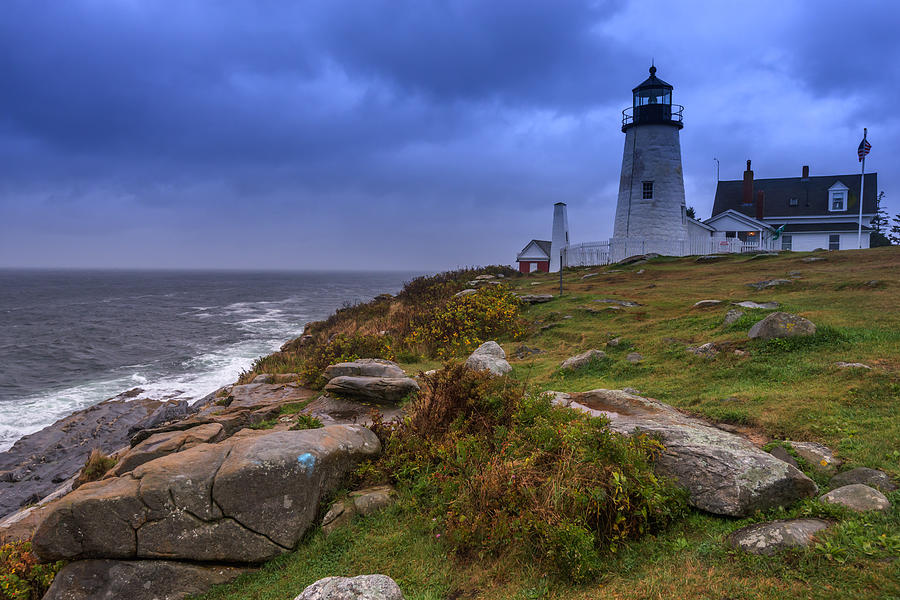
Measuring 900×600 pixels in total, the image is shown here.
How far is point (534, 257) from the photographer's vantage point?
4459cm

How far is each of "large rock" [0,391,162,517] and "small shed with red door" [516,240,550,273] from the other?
32785 mm

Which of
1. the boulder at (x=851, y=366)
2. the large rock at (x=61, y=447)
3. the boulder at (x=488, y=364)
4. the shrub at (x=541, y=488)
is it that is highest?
the boulder at (x=851, y=366)

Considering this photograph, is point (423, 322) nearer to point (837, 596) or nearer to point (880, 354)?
point (880, 354)

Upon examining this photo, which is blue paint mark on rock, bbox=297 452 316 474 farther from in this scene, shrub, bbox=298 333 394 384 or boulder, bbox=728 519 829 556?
shrub, bbox=298 333 394 384

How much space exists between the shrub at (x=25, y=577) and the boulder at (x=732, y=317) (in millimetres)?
13437

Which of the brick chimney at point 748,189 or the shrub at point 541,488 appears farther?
the brick chimney at point 748,189

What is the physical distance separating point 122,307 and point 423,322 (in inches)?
2114

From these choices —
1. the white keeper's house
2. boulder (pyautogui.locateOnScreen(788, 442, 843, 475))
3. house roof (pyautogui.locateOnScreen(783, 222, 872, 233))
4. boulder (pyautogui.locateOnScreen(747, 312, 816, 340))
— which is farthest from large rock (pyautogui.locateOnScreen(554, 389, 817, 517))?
house roof (pyautogui.locateOnScreen(783, 222, 872, 233))

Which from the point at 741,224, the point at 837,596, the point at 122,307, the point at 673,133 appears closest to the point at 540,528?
the point at 837,596

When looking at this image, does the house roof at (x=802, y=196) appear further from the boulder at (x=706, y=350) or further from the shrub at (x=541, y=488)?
the shrub at (x=541, y=488)

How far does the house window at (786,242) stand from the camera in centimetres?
3822

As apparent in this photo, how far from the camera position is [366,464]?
6.69 m

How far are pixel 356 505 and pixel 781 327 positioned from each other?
9.29 metres

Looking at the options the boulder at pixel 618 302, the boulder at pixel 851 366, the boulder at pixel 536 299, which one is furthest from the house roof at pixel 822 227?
the boulder at pixel 851 366
